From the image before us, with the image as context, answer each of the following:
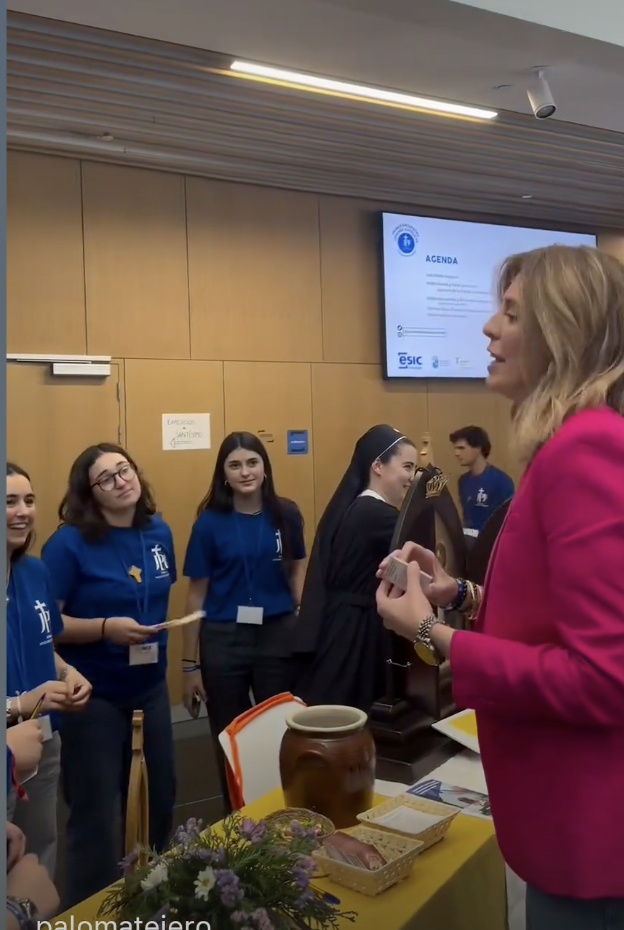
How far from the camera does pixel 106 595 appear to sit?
274 centimetres

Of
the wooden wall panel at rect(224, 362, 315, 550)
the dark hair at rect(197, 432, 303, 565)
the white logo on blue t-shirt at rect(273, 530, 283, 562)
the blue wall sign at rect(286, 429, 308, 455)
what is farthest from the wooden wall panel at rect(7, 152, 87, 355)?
the white logo on blue t-shirt at rect(273, 530, 283, 562)

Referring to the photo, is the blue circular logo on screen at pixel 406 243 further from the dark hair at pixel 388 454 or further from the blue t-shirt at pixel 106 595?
the blue t-shirt at pixel 106 595

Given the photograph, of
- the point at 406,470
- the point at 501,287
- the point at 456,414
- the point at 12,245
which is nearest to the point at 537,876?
the point at 501,287

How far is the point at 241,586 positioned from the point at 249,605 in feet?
0.27

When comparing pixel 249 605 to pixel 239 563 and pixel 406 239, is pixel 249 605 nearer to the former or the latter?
pixel 239 563

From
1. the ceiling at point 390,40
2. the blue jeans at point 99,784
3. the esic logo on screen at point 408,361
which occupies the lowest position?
the blue jeans at point 99,784

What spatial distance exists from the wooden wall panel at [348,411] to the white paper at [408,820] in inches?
154

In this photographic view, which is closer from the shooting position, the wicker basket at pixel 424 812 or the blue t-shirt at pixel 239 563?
the wicker basket at pixel 424 812

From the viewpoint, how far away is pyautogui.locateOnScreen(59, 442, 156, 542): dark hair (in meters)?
2.79

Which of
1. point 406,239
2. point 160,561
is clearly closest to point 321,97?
point 406,239

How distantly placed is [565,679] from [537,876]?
28cm

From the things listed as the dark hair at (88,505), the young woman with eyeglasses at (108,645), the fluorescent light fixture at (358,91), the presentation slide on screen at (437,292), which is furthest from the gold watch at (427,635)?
the presentation slide on screen at (437,292)

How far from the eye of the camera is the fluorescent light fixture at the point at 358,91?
11.9ft

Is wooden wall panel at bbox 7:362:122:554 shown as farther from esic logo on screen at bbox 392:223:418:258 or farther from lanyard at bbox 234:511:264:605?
esic logo on screen at bbox 392:223:418:258
